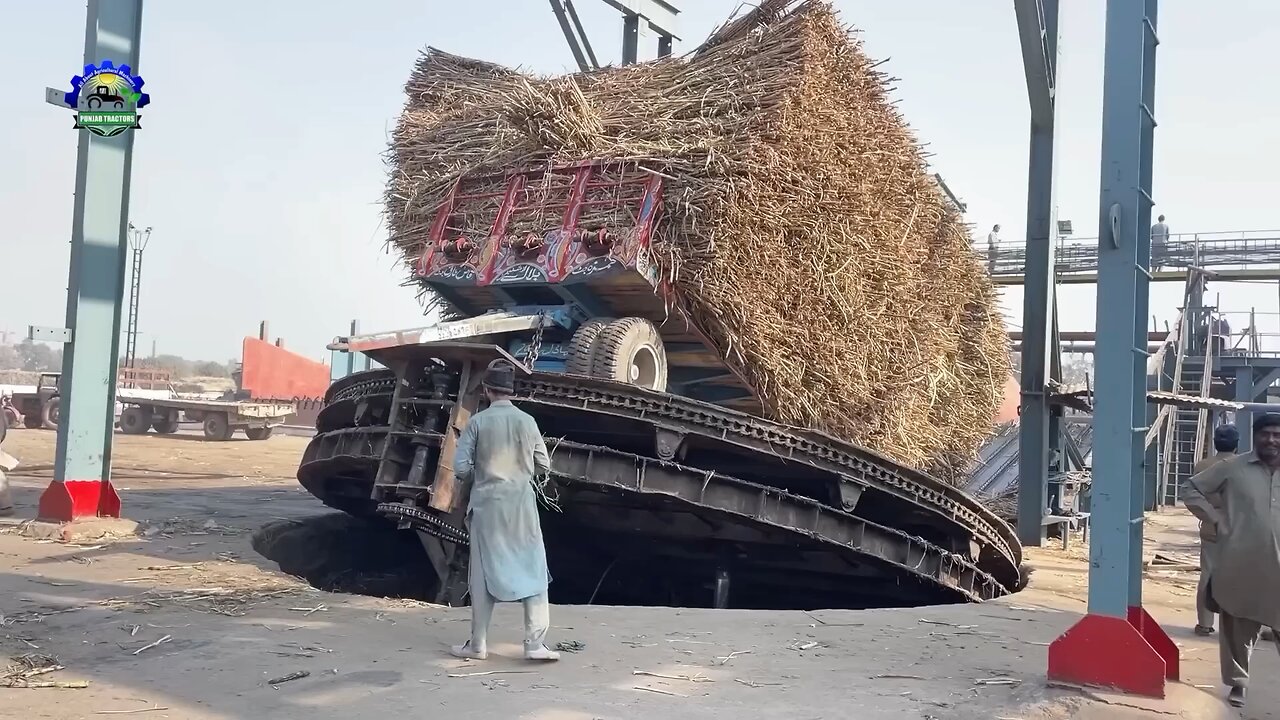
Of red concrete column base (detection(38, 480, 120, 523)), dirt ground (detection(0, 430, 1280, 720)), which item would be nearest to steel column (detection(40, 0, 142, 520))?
red concrete column base (detection(38, 480, 120, 523))

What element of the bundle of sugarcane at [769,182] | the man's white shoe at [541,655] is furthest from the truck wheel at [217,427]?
the man's white shoe at [541,655]

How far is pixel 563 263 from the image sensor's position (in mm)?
6980

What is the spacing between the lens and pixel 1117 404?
4.53 m

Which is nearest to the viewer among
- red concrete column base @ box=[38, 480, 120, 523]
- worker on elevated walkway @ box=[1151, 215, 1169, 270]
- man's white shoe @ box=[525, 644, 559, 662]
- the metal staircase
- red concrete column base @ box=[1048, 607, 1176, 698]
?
red concrete column base @ box=[1048, 607, 1176, 698]

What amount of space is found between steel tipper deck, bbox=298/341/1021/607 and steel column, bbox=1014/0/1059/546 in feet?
7.33

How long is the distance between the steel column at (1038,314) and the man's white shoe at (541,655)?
663 cm

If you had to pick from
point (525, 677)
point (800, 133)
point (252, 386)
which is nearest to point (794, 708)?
point (525, 677)

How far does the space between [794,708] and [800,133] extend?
4.47 metres

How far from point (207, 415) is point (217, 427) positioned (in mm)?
473

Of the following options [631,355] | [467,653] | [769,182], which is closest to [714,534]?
[631,355]

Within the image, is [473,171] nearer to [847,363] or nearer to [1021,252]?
[847,363]

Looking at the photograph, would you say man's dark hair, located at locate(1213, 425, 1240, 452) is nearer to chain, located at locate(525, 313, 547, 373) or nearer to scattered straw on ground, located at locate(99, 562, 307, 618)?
chain, located at locate(525, 313, 547, 373)

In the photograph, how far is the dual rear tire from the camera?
6.73m

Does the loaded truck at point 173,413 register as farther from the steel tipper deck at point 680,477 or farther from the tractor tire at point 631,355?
the tractor tire at point 631,355
